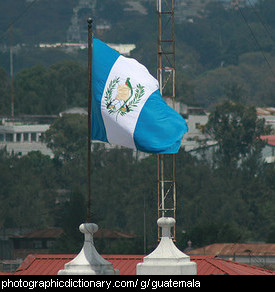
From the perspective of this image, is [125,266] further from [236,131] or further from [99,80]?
[236,131]

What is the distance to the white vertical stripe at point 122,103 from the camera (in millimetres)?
31844

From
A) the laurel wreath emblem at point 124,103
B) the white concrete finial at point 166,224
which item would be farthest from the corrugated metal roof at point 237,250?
the white concrete finial at point 166,224

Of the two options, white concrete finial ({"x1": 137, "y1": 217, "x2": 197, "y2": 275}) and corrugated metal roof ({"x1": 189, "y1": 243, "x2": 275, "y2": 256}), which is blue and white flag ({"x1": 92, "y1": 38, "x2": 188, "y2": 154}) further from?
corrugated metal roof ({"x1": 189, "y1": 243, "x2": 275, "y2": 256})

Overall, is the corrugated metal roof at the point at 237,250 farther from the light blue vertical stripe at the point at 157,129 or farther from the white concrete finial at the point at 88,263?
the white concrete finial at the point at 88,263

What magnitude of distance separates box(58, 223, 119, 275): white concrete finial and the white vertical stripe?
3464 millimetres

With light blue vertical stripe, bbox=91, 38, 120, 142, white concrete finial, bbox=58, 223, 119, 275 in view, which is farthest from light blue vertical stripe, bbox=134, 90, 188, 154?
white concrete finial, bbox=58, 223, 119, 275

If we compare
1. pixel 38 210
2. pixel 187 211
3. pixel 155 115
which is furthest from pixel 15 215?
pixel 155 115

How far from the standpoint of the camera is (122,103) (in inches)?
1260

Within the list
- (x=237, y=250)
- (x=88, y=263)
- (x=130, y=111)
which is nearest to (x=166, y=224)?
(x=88, y=263)

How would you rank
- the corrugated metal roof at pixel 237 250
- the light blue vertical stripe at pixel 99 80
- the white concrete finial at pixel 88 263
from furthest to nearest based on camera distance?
the corrugated metal roof at pixel 237 250
the light blue vertical stripe at pixel 99 80
the white concrete finial at pixel 88 263

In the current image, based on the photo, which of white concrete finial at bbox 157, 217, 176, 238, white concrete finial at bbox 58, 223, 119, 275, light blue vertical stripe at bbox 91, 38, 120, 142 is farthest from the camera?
light blue vertical stripe at bbox 91, 38, 120, 142

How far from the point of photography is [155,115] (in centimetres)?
3212

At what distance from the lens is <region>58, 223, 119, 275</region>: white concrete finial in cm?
2841
